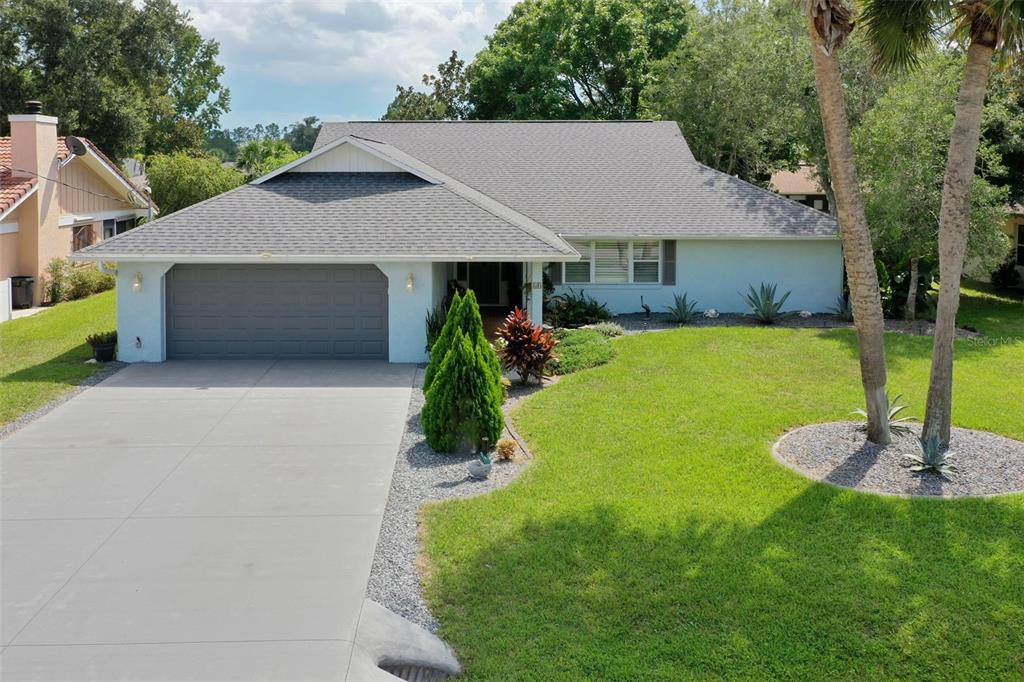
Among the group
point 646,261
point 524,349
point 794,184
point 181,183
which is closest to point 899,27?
point 524,349

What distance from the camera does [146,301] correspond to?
18.5 metres

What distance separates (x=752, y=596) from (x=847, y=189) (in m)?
5.62

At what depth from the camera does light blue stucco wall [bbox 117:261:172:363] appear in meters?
18.4

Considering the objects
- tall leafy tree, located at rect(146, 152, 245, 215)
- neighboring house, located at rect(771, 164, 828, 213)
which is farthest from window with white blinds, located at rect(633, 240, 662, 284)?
tall leafy tree, located at rect(146, 152, 245, 215)

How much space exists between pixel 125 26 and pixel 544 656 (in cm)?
4382

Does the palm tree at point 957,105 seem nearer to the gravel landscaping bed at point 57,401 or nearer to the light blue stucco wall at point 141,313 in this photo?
the gravel landscaping bed at point 57,401

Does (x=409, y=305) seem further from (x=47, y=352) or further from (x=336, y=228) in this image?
(x=47, y=352)

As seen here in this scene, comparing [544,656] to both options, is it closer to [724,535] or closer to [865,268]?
[724,535]

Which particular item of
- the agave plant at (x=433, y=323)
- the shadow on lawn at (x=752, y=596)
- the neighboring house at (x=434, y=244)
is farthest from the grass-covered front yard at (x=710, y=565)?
the neighboring house at (x=434, y=244)

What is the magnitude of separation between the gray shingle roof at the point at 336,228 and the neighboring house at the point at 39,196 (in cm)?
759

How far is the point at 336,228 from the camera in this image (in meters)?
19.1

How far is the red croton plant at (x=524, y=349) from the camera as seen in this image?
1622cm

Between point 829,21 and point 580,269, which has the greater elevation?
point 829,21

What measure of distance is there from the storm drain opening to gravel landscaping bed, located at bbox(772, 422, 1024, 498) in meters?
5.72
